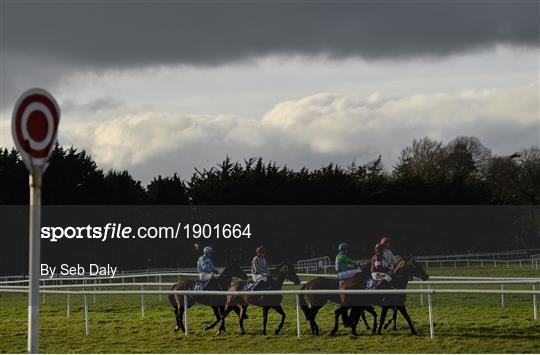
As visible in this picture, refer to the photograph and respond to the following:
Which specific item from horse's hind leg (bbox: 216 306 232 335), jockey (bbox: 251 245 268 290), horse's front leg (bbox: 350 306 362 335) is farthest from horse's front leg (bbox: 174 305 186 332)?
horse's front leg (bbox: 350 306 362 335)

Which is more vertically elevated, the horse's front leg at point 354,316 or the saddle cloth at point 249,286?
the saddle cloth at point 249,286

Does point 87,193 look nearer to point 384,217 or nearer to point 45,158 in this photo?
point 384,217

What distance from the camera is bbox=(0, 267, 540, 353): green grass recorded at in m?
12.9

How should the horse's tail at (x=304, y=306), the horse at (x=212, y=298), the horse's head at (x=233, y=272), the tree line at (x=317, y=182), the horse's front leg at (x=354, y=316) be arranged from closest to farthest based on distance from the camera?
1. the horse's front leg at (x=354, y=316)
2. the horse's tail at (x=304, y=306)
3. the horse at (x=212, y=298)
4. the horse's head at (x=233, y=272)
5. the tree line at (x=317, y=182)

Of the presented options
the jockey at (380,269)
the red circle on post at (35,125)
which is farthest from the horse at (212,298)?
the red circle on post at (35,125)

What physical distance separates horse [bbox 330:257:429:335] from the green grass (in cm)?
27

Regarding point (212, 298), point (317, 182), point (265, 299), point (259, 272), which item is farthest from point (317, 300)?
point (317, 182)

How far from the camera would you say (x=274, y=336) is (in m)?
14.2

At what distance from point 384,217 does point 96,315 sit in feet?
114

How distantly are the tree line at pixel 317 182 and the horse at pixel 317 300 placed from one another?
30129mm

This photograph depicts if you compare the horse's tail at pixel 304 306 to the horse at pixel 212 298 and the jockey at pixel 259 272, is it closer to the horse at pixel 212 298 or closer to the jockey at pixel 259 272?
the jockey at pixel 259 272

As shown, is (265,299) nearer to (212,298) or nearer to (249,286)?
(249,286)

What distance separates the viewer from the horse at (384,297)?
554 inches

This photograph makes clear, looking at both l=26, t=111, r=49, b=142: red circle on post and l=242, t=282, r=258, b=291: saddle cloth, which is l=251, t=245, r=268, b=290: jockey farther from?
l=26, t=111, r=49, b=142: red circle on post
